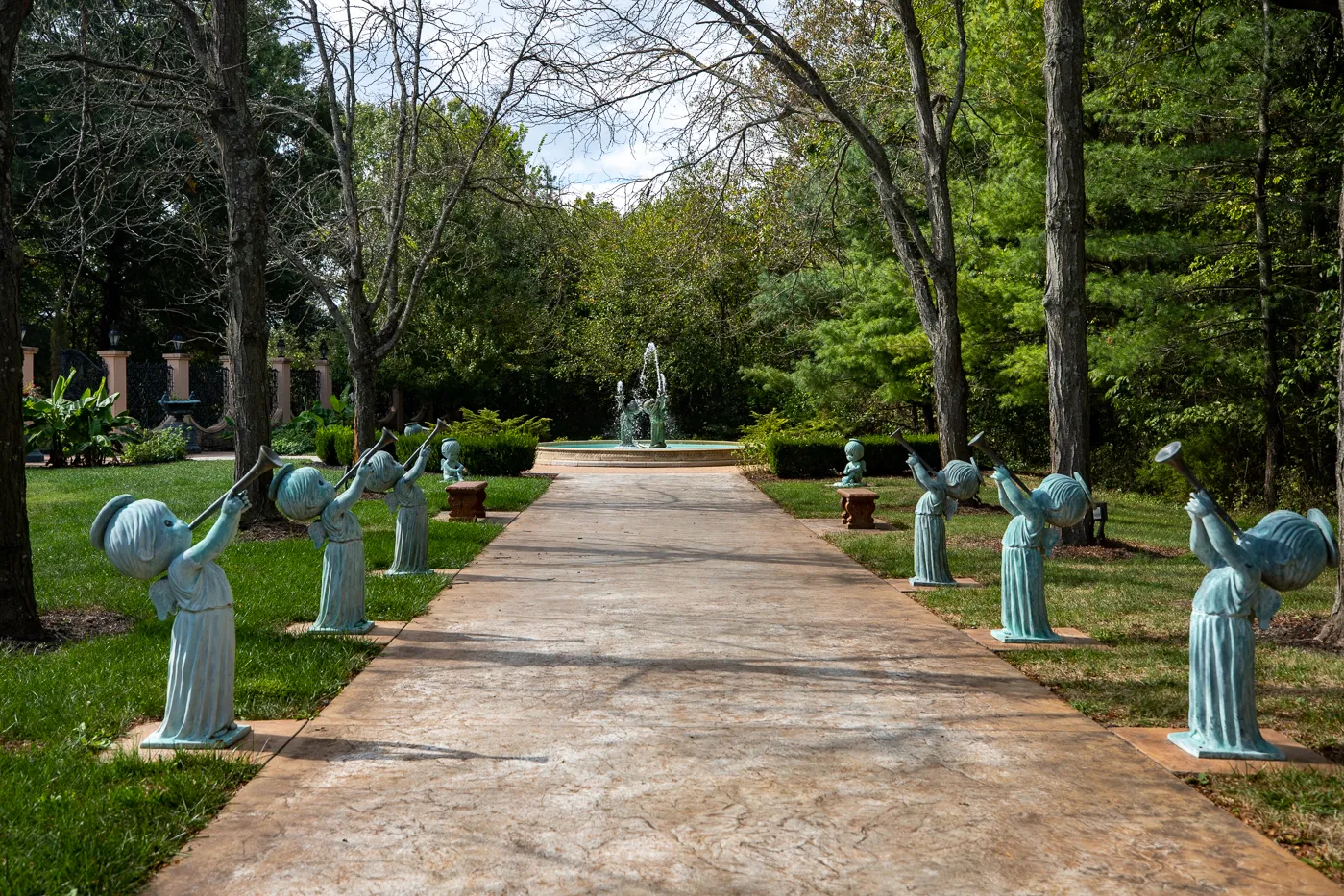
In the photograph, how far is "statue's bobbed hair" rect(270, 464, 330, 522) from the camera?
616cm

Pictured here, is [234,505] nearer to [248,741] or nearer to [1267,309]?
[248,741]

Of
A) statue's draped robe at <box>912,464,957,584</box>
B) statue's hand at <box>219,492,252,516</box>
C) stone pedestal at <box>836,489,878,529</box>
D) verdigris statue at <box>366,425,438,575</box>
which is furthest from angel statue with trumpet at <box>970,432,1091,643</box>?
stone pedestal at <box>836,489,878,529</box>

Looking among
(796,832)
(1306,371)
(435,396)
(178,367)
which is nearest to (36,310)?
(178,367)

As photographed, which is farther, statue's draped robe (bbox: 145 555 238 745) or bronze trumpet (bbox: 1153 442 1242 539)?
statue's draped robe (bbox: 145 555 238 745)

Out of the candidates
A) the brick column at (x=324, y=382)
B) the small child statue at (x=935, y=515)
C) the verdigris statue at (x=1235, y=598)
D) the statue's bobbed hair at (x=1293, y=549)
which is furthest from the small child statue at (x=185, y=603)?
the brick column at (x=324, y=382)

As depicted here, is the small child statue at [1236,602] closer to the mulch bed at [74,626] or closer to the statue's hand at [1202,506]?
the statue's hand at [1202,506]

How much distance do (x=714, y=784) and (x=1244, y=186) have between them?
1572 centimetres

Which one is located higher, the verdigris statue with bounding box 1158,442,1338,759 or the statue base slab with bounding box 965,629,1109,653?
the verdigris statue with bounding box 1158,442,1338,759

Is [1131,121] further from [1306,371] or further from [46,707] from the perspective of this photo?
[46,707]

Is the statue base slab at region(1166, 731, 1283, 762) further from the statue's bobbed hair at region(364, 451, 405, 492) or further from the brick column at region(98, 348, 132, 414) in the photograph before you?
the brick column at region(98, 348, 132, 414)

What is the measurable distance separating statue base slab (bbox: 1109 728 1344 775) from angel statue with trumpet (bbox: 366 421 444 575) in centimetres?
548

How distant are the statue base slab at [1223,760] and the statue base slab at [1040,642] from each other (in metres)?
1.81

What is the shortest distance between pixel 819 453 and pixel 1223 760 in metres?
16.2

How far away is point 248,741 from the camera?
4.50m
